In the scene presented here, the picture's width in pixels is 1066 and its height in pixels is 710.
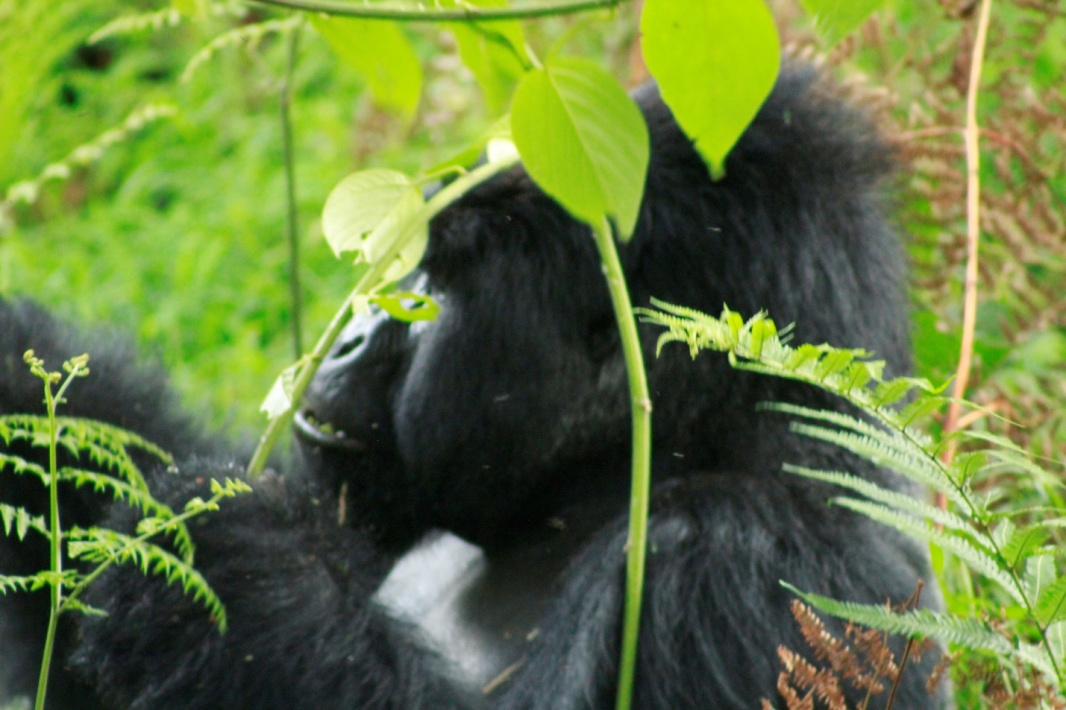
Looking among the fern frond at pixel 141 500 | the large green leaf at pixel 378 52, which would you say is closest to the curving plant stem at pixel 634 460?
the large green leaf at pixel 378 52

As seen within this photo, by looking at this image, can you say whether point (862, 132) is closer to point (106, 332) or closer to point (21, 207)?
point (106, 332)

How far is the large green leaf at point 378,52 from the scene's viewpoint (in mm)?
1675

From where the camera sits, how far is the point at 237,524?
182 centimetres

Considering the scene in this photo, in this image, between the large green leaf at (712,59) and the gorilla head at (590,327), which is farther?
the gorilla head at (590,327)

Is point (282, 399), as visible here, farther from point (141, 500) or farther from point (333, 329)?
point (141, 500)

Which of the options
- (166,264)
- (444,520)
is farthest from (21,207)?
(444,520)

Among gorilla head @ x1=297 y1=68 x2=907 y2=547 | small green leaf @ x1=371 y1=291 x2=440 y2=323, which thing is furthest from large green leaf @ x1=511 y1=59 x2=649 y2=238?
gorilla head @ x1=297 y1=68 x2=907 y2=547

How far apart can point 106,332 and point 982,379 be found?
6.75 feet

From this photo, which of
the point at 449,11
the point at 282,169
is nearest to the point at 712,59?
the point at 449,11

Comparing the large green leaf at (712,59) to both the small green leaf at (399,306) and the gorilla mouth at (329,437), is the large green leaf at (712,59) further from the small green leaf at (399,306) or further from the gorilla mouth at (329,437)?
the gorilla mouth at (329,437)

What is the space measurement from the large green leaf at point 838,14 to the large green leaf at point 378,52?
0.76 metres

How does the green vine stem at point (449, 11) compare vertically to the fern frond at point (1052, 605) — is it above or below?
above

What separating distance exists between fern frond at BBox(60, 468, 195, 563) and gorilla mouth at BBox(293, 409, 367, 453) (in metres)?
0.30

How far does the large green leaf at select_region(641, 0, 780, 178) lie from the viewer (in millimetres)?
1100
